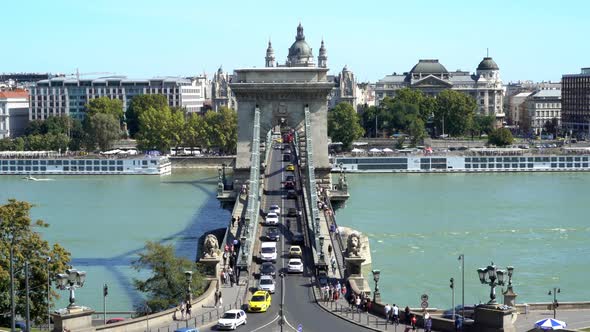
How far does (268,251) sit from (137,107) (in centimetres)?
Answer: 8513

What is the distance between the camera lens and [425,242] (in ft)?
156

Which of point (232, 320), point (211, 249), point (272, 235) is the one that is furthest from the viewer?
point (272, 235)

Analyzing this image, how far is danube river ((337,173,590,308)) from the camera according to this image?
36.8 m

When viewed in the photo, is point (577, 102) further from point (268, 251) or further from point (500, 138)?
point (268, 251)

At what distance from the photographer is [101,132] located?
102500mm

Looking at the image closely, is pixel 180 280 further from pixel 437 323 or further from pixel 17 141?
pixel 17 141

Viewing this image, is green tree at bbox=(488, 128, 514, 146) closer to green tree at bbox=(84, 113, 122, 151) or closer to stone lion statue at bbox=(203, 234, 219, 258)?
green tree at bbox=(84, 113, 122, 151)

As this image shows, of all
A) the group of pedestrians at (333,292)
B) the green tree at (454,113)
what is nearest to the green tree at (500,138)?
the green tree at (454,113)

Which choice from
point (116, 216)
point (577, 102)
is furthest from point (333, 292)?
point (577, 102)

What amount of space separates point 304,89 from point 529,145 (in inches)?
2402

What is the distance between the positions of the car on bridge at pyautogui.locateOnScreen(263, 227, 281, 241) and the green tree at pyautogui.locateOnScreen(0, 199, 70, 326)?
8689mm

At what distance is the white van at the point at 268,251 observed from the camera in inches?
1265

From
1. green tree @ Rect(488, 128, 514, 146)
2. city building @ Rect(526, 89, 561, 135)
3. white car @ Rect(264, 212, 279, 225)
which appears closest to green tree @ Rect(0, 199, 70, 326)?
white car @ Rect(264, 212, 279, 225)

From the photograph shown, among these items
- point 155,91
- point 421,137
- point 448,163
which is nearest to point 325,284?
point 448,163
